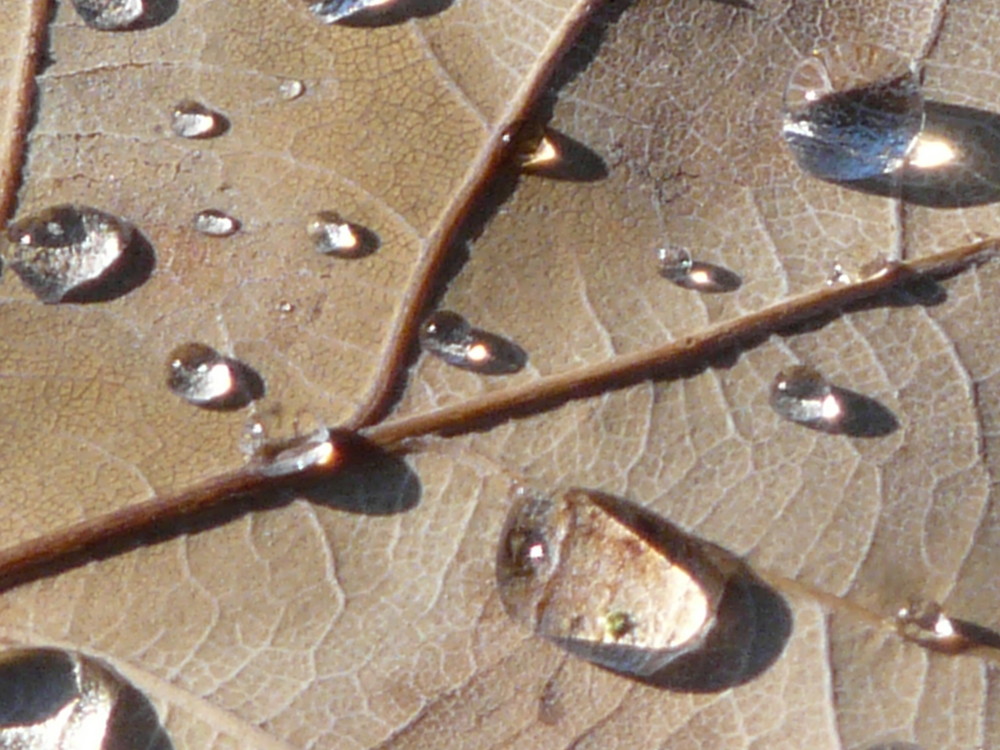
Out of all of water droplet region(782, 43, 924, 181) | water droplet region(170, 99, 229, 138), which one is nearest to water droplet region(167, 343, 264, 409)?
water droplet region(170, 99, 229, 138)

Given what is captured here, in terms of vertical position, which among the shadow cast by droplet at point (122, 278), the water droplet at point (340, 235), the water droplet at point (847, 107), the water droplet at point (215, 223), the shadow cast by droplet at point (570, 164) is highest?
the water droplet at point (847, 107)

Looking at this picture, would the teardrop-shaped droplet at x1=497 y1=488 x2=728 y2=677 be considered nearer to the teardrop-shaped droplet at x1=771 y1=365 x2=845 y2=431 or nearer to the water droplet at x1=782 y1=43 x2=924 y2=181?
the teardrop-shaped droplet at x1=771 y1=365 x2=845 y2=431

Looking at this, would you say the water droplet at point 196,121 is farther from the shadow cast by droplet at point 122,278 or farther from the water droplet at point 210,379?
the water droplet at point 210,379

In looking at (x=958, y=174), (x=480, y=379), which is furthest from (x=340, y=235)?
(x=958, y=174)

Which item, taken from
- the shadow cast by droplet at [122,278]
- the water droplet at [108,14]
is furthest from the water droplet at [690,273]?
the water droplet at [108,14]

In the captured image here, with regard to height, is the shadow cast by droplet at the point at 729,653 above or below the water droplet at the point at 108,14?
below

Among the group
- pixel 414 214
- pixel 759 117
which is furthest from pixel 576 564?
pixel 759 117
